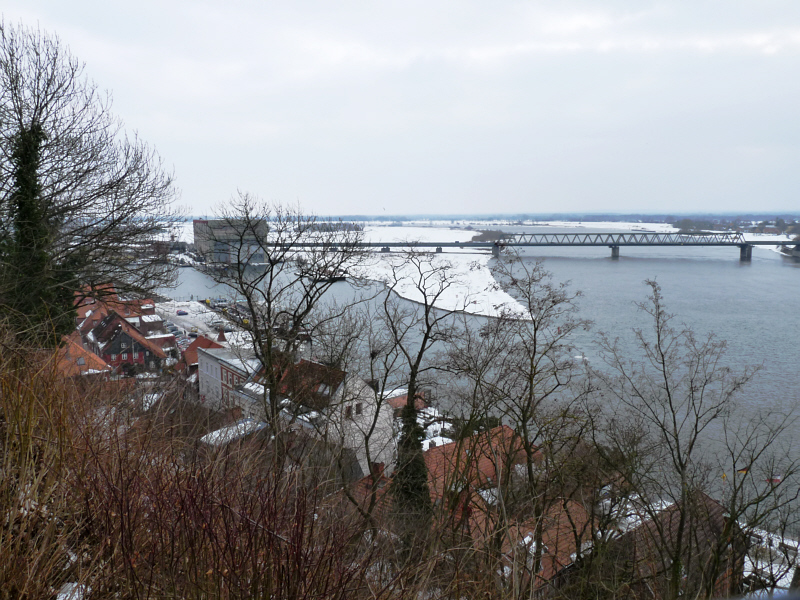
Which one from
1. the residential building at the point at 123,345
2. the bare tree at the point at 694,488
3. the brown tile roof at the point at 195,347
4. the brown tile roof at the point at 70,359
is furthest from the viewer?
the residential building at the point at 123,345

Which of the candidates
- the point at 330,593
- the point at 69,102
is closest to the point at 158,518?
the point at 330,593

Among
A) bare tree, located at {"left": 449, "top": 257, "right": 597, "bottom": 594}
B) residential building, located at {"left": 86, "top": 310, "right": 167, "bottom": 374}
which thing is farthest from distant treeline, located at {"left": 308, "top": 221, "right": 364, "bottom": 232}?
residential building, located at {"left": 86, "top": 310, "right": 167, "bottom": 374}

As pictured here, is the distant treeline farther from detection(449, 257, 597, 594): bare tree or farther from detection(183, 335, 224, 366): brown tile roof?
detection(183, 335, 224, 366): brown tile roof

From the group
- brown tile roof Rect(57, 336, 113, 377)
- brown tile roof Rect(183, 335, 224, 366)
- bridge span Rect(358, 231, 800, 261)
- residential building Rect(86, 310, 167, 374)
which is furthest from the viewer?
bridge span Rect(358, 231, 800, 261)

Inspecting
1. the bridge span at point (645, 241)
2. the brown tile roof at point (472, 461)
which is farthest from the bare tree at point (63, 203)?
the bridge span at point (645, 241)

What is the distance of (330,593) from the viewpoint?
50.6 inches

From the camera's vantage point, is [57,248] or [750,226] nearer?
[57,248]

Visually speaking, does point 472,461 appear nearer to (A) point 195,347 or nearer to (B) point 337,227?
(B) point 337,227

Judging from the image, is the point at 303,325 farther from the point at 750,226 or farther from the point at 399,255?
the point at 750,226

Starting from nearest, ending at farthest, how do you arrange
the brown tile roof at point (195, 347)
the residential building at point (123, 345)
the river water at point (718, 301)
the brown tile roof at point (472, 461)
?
the brown tile roof at point (472, 461) < the river water at point (718, 301) < the brown tile roof at point (195, 347) < the residential building at point (123, 345)

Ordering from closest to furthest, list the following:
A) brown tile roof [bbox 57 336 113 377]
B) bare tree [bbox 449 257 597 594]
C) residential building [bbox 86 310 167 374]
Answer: brown tile roof [bbox 57 336 113 377]
bare tree [bbox 449 257 597 594]
residential building [bbox 86 310 167 374]

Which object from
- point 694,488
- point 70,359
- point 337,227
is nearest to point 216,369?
point 337,227

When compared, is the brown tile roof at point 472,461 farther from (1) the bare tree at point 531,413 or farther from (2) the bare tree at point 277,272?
(2) the bare tree at point 277,272

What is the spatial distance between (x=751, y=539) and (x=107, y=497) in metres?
6.27
